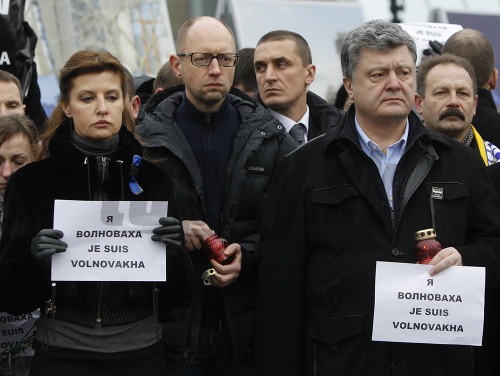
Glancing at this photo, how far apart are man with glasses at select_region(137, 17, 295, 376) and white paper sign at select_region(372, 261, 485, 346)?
79cm

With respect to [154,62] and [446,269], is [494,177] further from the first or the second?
[154,62]

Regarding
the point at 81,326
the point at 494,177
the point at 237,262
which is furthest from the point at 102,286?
the point at 494,177

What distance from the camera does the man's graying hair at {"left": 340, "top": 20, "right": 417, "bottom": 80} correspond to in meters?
4.60

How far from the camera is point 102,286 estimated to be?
4391 mm

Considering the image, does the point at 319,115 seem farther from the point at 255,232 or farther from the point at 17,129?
the point at 17,129

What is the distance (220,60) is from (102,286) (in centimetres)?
141

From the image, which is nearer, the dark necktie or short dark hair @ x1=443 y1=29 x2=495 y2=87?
the dark necktie

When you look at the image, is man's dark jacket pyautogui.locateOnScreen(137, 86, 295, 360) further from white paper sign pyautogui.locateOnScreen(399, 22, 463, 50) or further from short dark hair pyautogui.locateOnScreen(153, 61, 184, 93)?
white paper sign pyautogui.locateOnScreen(399, 22, 463, 50)

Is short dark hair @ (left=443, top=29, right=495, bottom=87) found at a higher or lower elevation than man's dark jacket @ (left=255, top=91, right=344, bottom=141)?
higher

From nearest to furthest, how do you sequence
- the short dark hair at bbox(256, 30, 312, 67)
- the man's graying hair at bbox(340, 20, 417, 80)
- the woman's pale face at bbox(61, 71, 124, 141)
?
the woman's pale face at bbox(61, 71, 124, 141) → the man's graying hair at bbox(340, 20, 417, 80) → the short dark hair at bbox(256, 30, 312, 67)

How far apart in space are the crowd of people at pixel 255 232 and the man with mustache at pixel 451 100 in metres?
0.76

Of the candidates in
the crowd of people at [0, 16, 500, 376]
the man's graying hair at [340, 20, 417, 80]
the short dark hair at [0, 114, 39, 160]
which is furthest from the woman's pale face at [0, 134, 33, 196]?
the man's graying hair at [340, 20, 417, 80]

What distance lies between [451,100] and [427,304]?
5.84 feet

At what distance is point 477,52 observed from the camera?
667 centimetres
